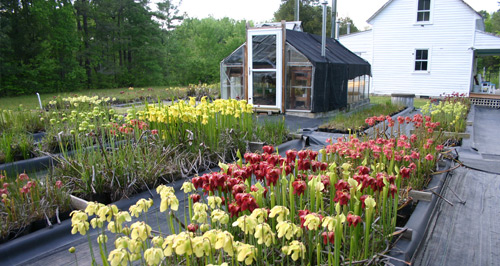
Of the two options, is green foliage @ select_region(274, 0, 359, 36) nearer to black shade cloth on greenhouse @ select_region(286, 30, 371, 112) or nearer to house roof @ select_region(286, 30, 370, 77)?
house roof @ select_region(286, 30, 370, 77)

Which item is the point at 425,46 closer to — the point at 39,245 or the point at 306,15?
the point at 306,15

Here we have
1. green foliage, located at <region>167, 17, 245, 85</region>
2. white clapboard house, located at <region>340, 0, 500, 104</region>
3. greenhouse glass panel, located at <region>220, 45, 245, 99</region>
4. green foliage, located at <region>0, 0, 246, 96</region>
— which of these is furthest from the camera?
green foliage, located at <region>167, 17, 245, 85</region>

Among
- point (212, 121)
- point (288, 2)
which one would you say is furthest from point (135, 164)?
point (288, 2)

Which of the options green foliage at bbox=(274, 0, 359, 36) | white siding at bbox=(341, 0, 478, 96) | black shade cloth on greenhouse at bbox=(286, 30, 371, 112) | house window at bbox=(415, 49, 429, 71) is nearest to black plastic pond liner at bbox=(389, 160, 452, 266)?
black shade cloth on greenhouse at bbox=(286, 30, 371, 112)

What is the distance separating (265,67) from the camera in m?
9.88

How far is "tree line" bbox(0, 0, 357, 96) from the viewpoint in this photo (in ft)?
59.0

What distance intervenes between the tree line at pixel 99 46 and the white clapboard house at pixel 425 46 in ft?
45.4

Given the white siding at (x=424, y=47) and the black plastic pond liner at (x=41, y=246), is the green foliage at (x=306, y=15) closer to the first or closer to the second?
the white siding at (x=424, y=47)

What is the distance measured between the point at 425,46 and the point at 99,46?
18.6 m

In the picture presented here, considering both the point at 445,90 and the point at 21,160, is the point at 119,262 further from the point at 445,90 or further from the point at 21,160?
the point at 445,90

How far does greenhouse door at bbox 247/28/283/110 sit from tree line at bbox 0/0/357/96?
43.0 feet

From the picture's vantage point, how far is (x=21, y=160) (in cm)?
432

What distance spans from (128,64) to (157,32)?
2966 mm

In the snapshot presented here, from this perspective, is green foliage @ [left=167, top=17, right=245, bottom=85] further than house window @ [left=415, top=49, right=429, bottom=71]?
Yes
